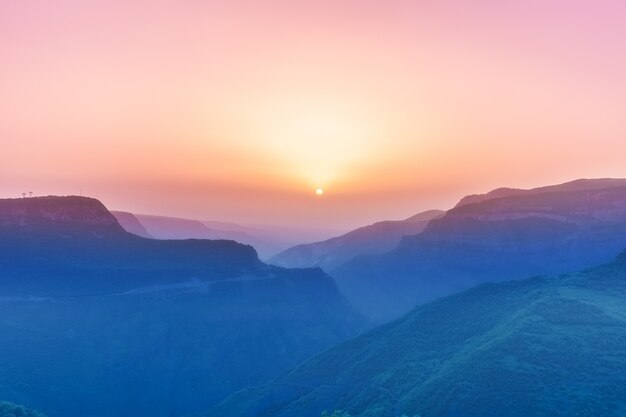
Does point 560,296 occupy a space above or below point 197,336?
above

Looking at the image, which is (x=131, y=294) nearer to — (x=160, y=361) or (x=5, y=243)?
(x=160, y=361)

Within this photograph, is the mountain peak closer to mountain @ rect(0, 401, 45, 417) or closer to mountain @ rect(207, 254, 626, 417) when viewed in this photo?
mountain @ rect(207, 254, 626, 417)

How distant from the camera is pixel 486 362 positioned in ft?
271

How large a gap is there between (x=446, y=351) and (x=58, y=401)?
94.1m

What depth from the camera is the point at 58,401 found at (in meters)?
124

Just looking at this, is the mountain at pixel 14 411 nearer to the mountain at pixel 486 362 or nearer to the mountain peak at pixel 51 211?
the mountain at pixel 486 362

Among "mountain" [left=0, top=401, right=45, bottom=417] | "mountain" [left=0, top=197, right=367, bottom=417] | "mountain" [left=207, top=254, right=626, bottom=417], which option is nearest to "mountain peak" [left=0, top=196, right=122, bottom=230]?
"mountain" [left=0, top=197, right=367, bottom=417]

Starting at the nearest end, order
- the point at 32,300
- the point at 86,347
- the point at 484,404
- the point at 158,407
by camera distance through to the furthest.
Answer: the point at 484,404 → the point at 158,407 → the point at 86,347 → the point at 32,300

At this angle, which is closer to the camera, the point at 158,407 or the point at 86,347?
the point at 158,407

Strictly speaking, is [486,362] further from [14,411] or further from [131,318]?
[131,318]

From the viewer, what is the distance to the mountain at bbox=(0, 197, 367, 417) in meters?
133

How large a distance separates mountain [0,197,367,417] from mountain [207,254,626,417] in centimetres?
3522

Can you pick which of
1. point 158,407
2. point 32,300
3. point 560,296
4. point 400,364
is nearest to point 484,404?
point 400,364

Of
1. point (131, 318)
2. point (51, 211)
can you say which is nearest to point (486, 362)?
point (131, 318)
